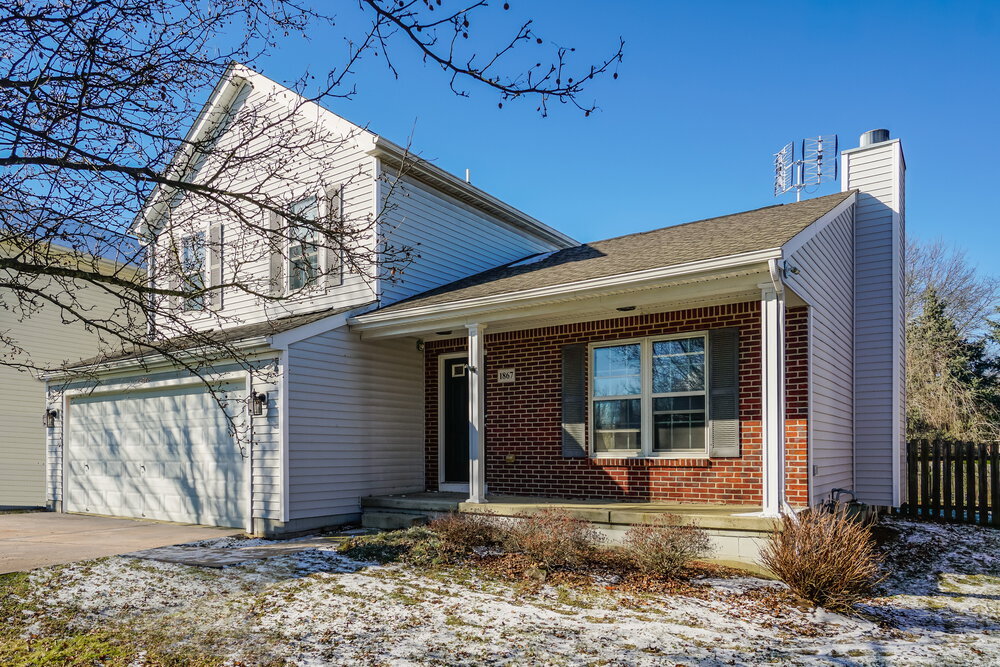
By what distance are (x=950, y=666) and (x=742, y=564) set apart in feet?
8.29

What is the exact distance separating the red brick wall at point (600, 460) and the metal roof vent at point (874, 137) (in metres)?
4.55

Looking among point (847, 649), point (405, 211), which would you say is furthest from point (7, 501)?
point (847, 649)

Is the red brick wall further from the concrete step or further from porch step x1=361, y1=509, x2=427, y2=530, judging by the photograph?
→ porch step x1=361, y1=509, x2=427, y2=530

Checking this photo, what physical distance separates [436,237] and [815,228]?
629 centimetres

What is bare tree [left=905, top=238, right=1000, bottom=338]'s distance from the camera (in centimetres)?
2472

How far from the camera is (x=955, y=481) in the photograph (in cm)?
1142

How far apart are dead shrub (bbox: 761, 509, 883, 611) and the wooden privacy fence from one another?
5987 mm

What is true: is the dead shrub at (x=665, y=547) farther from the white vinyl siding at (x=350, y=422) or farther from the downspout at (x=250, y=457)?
the downspout at (x=250, y=457)

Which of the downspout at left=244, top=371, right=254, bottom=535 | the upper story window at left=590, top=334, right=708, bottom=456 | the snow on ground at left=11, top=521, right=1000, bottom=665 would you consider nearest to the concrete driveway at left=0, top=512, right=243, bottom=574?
the downspout at left=244, top=371, right=254, bottom=535

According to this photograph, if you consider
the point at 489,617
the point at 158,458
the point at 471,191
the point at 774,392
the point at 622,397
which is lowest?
the point at 489,617

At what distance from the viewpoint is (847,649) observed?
17.1ft

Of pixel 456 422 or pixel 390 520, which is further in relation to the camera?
pixel 456 422

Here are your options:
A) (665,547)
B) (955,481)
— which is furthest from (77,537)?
(955,481)

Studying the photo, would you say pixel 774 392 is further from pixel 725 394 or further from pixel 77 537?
pixel 77 537
